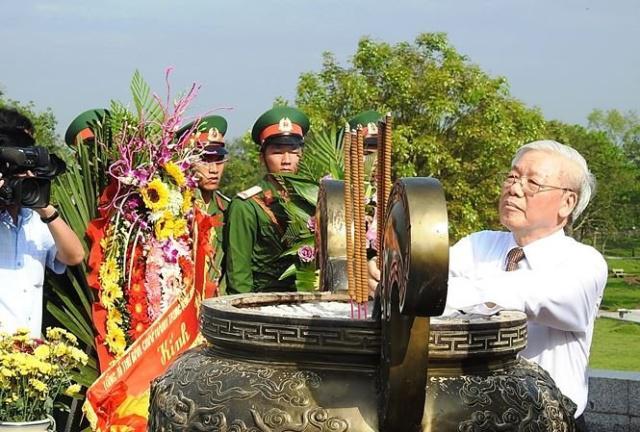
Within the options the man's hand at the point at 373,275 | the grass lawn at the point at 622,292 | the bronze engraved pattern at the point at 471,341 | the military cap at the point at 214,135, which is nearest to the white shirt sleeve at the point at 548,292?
the man's hand at the point at 373,275

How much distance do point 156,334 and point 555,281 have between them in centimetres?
205

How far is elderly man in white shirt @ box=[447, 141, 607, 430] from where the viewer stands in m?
2.51

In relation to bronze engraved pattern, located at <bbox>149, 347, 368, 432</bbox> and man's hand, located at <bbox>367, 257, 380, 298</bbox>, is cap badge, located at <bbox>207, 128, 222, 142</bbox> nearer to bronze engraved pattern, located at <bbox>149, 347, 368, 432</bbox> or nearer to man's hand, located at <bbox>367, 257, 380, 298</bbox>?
man's hand, located at <bbox>367, 257, 380, 298</bbox>

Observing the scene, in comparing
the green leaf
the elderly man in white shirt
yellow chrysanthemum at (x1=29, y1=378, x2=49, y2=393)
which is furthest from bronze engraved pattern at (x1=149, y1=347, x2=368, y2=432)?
the green leaf

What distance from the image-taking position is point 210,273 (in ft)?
14.9

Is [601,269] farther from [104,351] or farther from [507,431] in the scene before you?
[104,351]

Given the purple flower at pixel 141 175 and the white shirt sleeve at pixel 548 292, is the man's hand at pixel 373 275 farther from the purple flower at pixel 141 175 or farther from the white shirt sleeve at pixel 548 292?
the purple flower at pixel 141 175

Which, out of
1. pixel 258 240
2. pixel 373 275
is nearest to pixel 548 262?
pixel 373 275

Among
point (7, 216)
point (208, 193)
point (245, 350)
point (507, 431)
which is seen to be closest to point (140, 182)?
point (7, 216)

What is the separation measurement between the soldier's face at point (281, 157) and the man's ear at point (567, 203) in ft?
8.01

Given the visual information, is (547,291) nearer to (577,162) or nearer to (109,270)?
(577,162)

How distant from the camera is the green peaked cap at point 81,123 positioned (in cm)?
474

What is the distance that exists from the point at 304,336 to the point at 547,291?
857mm

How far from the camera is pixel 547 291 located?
2.49 meters
